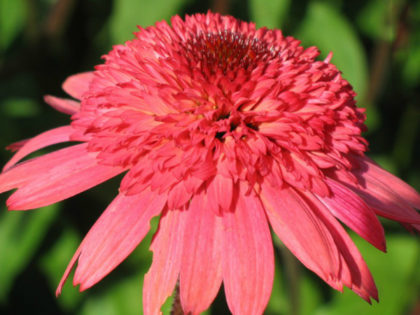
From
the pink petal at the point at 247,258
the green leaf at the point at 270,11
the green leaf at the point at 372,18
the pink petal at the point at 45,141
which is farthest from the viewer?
the green leaf at the point at 372,18

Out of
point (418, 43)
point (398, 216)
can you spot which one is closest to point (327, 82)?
point (398, 216)

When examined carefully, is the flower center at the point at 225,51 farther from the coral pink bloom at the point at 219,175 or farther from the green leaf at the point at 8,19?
the green leaf at the point at 8,19

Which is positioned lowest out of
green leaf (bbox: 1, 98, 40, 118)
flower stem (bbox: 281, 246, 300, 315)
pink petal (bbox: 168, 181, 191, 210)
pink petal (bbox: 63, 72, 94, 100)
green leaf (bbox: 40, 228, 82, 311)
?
green leaf (bbox: 40, 228, 82, 311)

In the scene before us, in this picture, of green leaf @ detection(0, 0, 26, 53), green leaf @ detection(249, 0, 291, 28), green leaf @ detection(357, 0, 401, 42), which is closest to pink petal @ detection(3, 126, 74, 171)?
green leaf @ detection(249, 0, 291, 28)

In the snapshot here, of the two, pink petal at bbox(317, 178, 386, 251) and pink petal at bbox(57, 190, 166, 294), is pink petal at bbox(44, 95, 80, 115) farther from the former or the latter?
pink petal at bbox(317, 178, 386, 251)

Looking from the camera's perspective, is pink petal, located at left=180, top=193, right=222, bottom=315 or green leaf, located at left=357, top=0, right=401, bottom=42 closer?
pink petal, located at left=180, top=193, right=222, bottom=315

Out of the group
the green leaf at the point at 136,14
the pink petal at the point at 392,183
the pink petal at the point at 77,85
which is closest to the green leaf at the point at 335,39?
the green leaf at the point at 136,14

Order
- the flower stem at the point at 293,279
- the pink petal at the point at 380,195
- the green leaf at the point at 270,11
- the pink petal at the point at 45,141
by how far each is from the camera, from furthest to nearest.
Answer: the green leaf at the point at 270,11
the flower stem at the point at 293,279
the pink petal at the point at 45,141
the pink petal at the point at 380,195

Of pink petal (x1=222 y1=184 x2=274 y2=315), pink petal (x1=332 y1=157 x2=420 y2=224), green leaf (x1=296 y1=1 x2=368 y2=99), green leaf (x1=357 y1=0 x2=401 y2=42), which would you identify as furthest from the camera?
green leaf (x1=357 y1=0 x2=401 y2=42)
